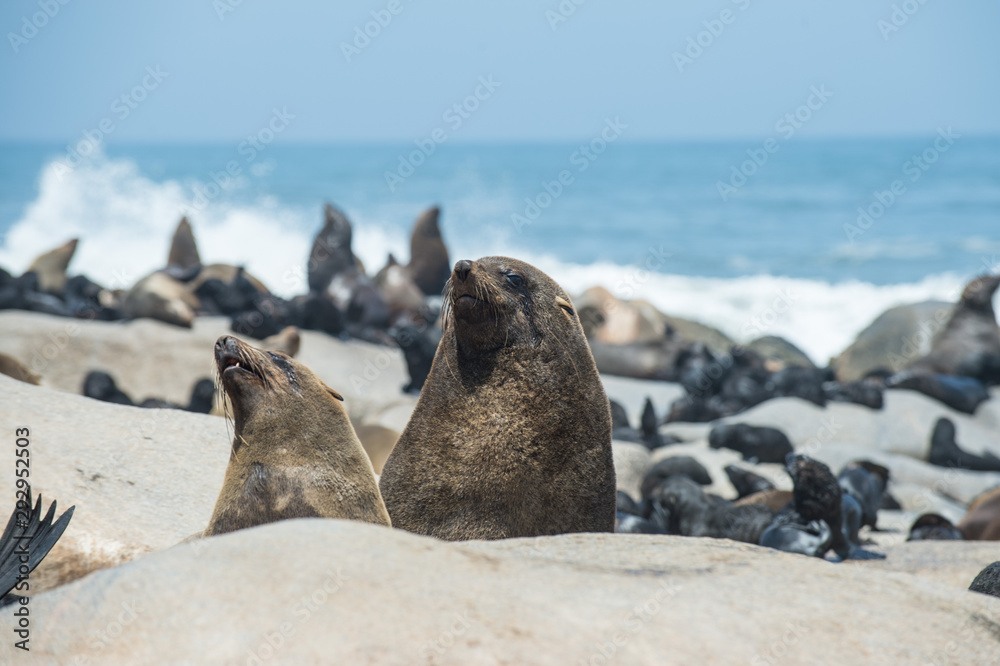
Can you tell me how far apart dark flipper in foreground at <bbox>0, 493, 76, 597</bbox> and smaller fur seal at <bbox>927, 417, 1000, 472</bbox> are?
10499 millimetres

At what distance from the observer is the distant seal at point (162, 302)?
13.8m

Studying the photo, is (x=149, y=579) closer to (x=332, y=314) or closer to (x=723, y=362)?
(x=332, y=314)

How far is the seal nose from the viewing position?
Result: 390cm

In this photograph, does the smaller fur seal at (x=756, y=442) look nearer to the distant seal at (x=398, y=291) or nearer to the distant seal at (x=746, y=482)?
the distant seal at (x=746, y=482)

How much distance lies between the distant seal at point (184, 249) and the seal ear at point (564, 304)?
17.6m

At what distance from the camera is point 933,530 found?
25.3 feet

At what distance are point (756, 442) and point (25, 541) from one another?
27.8ft

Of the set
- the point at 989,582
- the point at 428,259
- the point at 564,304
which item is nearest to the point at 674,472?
the point at 989,582

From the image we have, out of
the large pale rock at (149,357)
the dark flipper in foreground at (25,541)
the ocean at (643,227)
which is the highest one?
the ocean at (643,227)

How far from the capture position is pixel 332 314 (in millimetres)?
14234

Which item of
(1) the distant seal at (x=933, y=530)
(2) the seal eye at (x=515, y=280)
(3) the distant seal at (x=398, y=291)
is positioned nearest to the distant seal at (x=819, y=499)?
(1) the distant seal at (x=933, y=530)

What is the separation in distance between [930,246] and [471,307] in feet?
123

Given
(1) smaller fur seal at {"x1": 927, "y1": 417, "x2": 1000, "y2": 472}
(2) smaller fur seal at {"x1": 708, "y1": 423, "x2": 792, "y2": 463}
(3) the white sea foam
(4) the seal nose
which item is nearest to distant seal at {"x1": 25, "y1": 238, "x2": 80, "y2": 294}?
(3) the white sea foam

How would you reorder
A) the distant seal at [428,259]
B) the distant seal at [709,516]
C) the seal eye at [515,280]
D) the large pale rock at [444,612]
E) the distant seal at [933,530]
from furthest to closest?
the distant seal at [428,259], the distant seal at [933,530], the distant seal at [709,516], the seal eye at [515,280], the large pale rock at [444,612]
